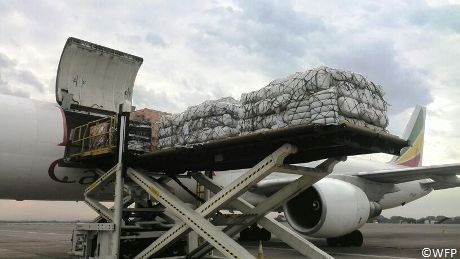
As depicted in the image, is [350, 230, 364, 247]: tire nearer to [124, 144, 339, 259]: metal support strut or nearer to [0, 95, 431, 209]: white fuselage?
[124, 144, 339, 259]: metal support strut

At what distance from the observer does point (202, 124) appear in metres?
7.95

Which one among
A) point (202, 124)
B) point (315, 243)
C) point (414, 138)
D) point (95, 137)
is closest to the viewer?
point (202, 124)

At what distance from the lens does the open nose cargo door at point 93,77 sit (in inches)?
415

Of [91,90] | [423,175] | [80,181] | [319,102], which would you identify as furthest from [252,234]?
[319,102]

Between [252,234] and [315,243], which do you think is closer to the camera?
[315,243]

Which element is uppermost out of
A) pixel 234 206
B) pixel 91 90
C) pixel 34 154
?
pixel 91 90

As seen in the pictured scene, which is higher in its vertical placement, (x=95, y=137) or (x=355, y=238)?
(x=95, y=137)

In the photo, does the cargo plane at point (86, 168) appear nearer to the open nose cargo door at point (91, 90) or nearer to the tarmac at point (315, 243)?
the open nose cargo door at point (91, 90)

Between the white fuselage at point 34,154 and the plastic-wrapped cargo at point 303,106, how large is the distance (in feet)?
11.5

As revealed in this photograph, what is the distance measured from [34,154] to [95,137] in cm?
127

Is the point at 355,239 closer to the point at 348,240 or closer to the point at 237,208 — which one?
the point at 348,240

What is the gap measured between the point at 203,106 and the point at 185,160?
1.25 m

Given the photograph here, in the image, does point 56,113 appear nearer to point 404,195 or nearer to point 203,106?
point 203,106

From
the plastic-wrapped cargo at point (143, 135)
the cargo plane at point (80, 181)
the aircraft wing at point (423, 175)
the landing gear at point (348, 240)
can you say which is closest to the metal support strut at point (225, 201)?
the plastic-wrapped cargo at point (143, 135)
